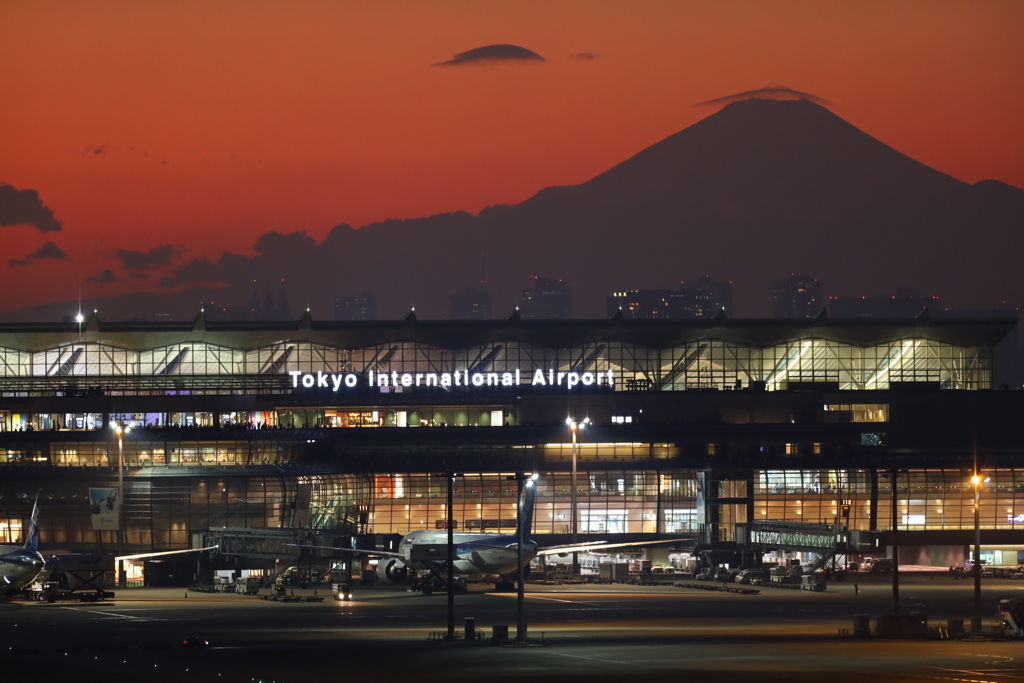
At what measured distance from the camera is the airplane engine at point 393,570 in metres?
136

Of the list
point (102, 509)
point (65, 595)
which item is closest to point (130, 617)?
point (65, 595)

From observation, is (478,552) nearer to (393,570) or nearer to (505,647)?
(393,570)

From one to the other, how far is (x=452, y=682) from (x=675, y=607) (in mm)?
50595

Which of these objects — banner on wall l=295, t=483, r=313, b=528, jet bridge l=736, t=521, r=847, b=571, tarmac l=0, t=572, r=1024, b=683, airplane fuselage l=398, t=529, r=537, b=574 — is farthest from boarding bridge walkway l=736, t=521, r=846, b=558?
banner on wall l=295, t=483, r=313, b=528

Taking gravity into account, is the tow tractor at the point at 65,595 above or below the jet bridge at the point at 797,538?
below

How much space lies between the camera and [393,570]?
136750mm

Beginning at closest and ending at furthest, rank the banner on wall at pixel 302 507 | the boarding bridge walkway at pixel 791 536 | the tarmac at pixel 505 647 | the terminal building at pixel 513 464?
the tarmac at pixel 505 647, the boarding bridge walkway at pixel 791 536, the banner on wall at pixel 302 507, the terminal building at pixel 513 464

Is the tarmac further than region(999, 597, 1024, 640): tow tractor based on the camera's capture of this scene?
No

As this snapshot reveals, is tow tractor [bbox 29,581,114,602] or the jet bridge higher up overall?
the jet bridge

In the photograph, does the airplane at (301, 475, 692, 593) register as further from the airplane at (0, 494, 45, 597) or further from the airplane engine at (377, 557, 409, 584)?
Result: the airplane at (0, 494, 45, 597)

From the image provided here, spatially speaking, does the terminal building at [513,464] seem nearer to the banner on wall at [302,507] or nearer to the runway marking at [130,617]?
the banner on wall at [302,507]

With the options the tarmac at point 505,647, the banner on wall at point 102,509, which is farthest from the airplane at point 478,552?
the banner on wall at point 102,509

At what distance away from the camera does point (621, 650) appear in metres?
75.7

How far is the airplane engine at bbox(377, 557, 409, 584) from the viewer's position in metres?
136
